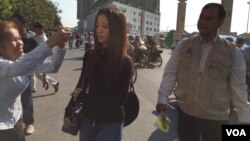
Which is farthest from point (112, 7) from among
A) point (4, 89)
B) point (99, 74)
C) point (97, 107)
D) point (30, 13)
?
point (30, 13)

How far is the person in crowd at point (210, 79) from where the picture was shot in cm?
338

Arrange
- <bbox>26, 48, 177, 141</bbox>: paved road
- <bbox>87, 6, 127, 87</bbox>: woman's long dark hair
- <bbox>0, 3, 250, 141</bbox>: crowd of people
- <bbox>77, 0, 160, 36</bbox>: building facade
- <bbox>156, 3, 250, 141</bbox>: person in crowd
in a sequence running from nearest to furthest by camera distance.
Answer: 1. <bbox>0, 3, 250, 141</bbox>: crowd of people
2. <bbox>87, 6, 127, 87</bbox>: woman's long dark hair
3. <bbox>156, 3, 250, 141</bbox>: person in crowd
4. <bbox>26, 48, 177, 141</bbox>: paved road
5. <bbox>77, 0, 160, 36</bbox>: building facade

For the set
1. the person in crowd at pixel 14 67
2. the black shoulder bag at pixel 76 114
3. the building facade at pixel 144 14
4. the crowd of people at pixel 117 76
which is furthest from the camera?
the building facade at pixel 144 14

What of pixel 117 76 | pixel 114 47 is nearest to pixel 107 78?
pixel 117 76

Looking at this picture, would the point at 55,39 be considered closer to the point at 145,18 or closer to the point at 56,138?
the point at 56,138

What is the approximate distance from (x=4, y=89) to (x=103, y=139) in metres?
0.85

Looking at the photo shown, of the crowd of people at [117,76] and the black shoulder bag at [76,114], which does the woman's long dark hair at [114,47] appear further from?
the black shoulder bag at [76,114]

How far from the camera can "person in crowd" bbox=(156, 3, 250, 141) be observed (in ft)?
11.1

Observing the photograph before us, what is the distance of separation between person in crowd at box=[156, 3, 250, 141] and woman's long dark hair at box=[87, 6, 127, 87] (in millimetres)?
842

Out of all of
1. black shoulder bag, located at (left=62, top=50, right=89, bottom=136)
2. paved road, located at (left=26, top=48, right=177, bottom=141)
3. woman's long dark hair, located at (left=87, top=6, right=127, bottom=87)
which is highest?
woman's long dark hair, located at (left=87, top=6, right=127, bottom=87)

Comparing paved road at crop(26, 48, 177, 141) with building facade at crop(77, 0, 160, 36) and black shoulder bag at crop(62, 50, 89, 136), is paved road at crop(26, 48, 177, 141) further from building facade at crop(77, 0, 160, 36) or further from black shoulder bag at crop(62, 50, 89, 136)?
building facade at crop(77, 0, 160, 36)

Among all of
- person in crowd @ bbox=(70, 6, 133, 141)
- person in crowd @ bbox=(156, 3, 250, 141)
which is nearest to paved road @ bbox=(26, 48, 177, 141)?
person in crowd @ bbox=(156, 3, 250, 141)

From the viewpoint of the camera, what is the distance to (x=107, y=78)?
2881 millimetres

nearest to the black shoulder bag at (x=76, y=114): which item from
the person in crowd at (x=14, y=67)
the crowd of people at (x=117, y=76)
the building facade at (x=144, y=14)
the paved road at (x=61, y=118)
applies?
the crowd of people at (x=117, y=76)
